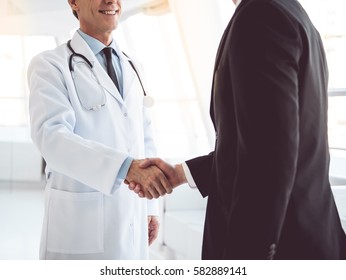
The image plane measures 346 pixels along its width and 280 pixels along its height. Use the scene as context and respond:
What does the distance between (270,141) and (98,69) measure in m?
0.93

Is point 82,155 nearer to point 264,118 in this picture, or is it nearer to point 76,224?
point 76,224

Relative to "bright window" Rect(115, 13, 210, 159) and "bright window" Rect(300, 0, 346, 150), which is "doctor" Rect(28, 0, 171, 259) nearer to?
"bright window" Rect(300, 0, 346, 150)

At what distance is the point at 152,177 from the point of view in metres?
1.65

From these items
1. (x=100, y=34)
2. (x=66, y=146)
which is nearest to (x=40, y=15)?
(x=100, y=34)

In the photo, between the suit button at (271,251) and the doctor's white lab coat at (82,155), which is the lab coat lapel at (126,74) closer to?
the doctor's white lab coat at (82,155)

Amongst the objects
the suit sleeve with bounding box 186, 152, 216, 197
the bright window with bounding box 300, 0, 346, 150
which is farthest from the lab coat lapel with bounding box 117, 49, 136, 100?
the bright window with bounding box 300, 0, 346, 150

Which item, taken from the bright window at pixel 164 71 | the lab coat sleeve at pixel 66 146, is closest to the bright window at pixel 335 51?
the lab coat sleeve at pixel 66 146

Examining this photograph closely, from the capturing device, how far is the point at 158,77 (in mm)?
6930

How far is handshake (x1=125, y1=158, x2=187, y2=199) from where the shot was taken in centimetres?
162

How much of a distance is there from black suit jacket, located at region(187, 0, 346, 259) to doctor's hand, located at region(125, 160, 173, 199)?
1.58ft

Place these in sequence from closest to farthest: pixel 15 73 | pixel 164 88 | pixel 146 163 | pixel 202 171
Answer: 1. pixel 202 171
2. pixel 146 163
3. pixel 15 73
4. pixel 164 88

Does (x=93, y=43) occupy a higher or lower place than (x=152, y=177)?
higher
